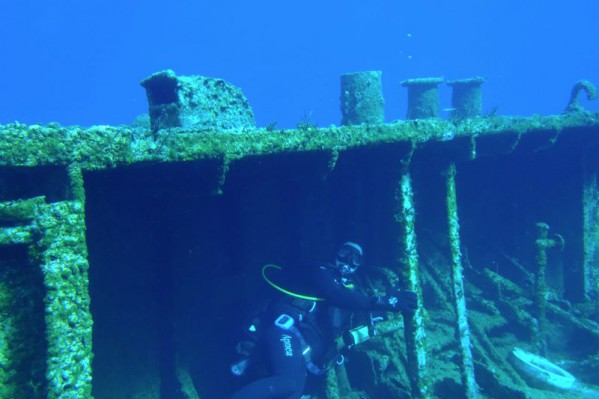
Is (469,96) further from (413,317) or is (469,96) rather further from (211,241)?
(211,241)

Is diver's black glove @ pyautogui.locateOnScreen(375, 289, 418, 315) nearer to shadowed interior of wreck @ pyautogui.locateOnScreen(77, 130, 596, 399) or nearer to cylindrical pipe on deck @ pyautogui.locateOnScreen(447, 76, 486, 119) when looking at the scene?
shadowed interior of wreck @ pyautogui.locateOnScreen(77, 130, 596, 399)

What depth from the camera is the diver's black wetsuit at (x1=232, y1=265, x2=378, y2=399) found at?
183 inches

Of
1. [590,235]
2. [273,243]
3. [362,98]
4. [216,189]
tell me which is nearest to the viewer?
[216,189]

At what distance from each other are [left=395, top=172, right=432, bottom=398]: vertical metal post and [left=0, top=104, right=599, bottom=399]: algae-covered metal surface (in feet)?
0.05

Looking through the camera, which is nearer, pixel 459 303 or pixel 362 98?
pixel 459 303

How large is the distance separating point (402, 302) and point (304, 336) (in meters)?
1.22

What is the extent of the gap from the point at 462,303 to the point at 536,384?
172cm

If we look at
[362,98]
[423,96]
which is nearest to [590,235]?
[423,96]

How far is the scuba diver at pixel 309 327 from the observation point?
475 cm

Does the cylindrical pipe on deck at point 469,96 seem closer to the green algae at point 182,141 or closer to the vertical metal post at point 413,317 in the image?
the green algae at point 182,141

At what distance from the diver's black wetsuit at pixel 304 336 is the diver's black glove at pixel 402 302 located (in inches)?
7.6

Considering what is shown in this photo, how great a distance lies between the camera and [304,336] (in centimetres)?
517

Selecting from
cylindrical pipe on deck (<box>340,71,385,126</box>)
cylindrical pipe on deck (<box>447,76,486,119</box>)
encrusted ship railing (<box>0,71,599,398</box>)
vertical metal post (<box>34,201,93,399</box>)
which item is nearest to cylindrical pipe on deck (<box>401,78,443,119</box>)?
cylindrical pipe on deck (<box>447,76,486,119</box>)

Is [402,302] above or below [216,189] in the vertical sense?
below
